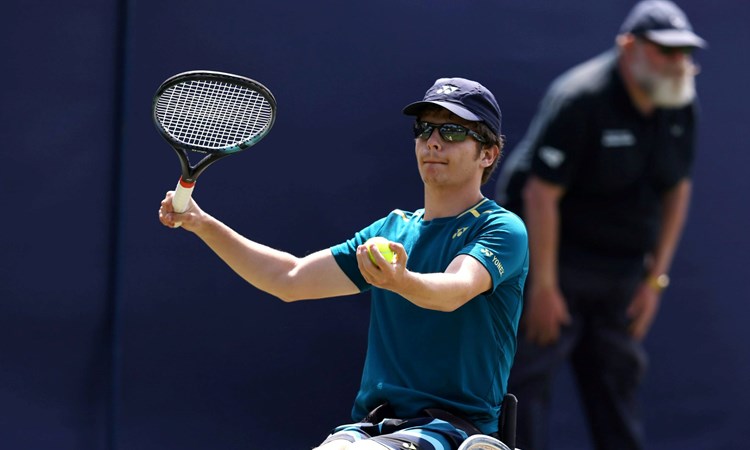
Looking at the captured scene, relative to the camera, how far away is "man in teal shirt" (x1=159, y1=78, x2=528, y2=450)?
300 cm

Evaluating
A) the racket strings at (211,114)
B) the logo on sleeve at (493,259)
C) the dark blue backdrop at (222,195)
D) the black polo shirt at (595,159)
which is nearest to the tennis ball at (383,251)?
the logo on sleeve at (493,259)

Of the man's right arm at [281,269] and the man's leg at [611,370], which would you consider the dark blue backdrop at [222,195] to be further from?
the man's right arm at [281,269]

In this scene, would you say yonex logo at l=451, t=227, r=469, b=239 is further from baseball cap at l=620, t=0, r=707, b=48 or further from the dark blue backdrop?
baseball cap at l=620, t=0, r=707, b=48

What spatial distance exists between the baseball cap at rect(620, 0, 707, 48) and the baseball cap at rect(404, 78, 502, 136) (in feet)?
6.49

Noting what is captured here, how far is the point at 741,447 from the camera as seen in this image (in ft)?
17.4

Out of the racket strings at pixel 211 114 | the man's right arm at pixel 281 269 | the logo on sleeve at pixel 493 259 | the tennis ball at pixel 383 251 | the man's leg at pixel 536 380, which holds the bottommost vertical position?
the man's leg at pixel 536 380

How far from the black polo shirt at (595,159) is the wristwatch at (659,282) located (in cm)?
17

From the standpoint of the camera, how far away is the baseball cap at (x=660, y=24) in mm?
5004

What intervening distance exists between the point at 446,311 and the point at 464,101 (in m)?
0.60

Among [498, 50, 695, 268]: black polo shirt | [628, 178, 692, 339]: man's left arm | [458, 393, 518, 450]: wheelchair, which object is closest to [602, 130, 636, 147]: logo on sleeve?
[498, 50, 695, 268]: black polo shirt

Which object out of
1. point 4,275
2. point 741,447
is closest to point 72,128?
point 4,275

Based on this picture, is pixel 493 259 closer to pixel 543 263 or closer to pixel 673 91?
pixel 543 263

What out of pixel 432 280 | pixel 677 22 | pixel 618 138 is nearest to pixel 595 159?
pixel 618 138

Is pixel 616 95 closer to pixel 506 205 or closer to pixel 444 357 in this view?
pixel 506 205
